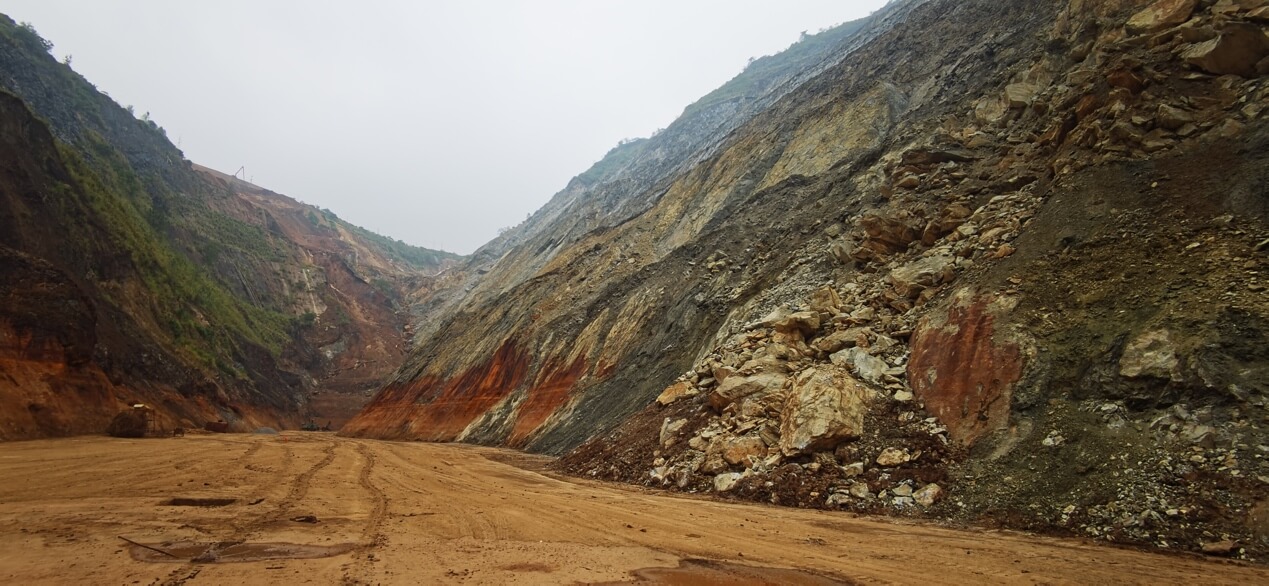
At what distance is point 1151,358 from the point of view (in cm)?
736

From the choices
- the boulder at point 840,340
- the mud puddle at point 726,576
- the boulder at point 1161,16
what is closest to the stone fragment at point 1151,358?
the boulder at point 840,340

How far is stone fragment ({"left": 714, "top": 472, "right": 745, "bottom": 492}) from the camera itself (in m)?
10.1

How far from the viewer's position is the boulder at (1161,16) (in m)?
11.3

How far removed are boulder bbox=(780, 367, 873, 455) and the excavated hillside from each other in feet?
0.15

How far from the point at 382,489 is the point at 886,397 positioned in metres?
9.55

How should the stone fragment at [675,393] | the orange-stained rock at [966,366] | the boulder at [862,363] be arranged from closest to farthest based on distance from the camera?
the orange-stained rock at [966,366] < the boulder at [862,363] < the stone fragment at [675,393]

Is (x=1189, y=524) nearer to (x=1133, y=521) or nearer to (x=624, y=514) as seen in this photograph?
(x=1133, y=521)

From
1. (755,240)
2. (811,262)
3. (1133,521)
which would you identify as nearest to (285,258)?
(755,240)

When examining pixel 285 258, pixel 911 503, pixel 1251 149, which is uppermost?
pixel 285 258

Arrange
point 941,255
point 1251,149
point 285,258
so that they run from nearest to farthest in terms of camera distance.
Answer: point 1251,149
point 941,255
point 285,258

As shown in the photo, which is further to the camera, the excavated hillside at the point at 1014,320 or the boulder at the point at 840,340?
the boulder at the point at 840,340

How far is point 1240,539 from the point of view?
5363 millimetres

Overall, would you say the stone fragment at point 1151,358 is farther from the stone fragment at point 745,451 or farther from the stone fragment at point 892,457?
the stone fragment at point 745,451

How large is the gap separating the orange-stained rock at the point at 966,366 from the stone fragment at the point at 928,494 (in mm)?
1042
